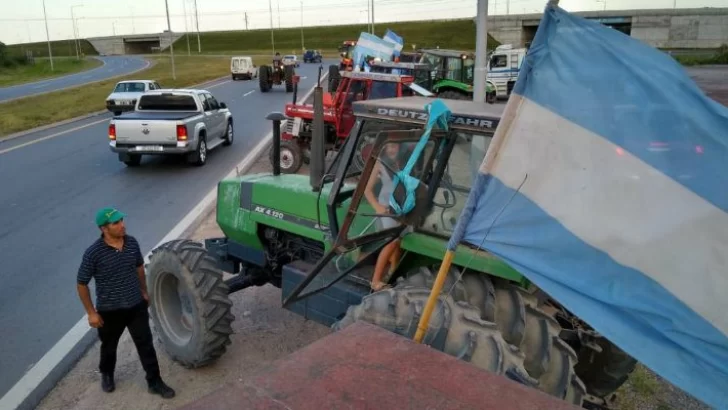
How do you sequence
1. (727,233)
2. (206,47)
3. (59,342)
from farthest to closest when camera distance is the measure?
(206,47) → (59,342) → (727,233)

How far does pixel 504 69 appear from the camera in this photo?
32000 millimetres

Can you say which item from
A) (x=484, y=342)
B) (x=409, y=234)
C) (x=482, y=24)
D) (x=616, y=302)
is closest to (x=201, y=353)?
(x=409, y=234)

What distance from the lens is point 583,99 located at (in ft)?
8.64

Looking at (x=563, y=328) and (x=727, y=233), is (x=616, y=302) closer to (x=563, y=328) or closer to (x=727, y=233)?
(x=727, y=233)

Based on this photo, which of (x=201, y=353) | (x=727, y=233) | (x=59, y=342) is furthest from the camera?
(x=59, y=342)

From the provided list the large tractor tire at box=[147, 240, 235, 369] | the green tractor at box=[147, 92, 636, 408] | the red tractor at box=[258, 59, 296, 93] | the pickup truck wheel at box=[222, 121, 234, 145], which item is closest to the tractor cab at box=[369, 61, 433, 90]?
the pickup truck wheel at box=[222, 121, 234, 145]

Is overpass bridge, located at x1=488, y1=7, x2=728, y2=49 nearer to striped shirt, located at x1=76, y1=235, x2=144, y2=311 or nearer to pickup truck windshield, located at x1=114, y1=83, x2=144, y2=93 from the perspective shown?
pickup truck windshield, located at x1=114, y1=83, x2=144, y2=93

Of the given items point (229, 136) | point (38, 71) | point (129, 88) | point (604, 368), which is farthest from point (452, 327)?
point (38, 71)

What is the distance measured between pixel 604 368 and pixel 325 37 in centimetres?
11996

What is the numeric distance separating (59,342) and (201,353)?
1744 millimetres

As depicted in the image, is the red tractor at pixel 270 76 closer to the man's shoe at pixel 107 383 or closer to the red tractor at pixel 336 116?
the red tractor at pixel 336 116

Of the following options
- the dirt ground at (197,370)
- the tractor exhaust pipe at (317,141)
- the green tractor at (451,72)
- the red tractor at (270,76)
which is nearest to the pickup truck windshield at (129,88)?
the red tractor at (270,76)

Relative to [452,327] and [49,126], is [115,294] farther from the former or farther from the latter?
[49,126]

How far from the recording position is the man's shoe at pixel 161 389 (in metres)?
4.97
